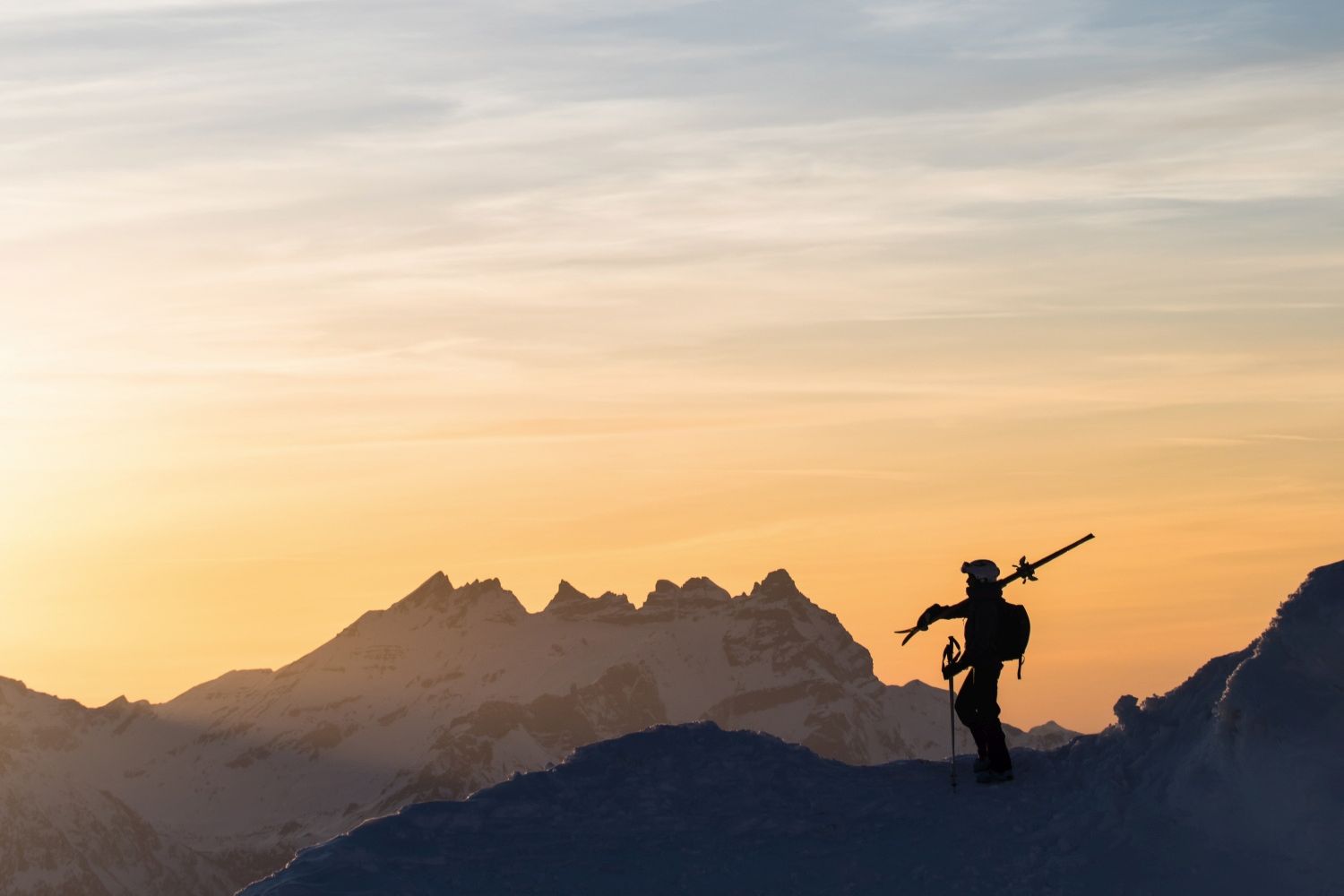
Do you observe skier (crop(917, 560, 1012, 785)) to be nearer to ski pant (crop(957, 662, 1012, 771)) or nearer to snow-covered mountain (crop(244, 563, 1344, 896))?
ski pant (crop(957, 662, 1012, 771))

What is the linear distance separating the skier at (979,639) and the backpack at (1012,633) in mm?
62

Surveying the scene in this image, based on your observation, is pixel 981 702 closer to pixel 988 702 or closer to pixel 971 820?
pixel 988 702

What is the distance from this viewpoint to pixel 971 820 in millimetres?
30344

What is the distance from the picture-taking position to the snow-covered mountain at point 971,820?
1119 inches

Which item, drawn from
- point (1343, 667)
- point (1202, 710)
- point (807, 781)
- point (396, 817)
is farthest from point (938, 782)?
point (396, 817)

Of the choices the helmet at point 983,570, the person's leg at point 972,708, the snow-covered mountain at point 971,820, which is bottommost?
the snow-covered mountain at point 971,820

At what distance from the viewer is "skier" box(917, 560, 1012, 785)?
32.5 meters

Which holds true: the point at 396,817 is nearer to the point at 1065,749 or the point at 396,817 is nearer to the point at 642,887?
the point at 642,887

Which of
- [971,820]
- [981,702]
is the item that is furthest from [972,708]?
[971,820]

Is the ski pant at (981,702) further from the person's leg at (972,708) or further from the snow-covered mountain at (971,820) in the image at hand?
the snow-covered mountain at (971,820)

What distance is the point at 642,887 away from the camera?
1135 inches

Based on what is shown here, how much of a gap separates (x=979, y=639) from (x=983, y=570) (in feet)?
3.50

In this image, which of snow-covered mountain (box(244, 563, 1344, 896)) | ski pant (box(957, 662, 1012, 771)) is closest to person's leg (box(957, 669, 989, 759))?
ski pant (box(957, 662, 1012, 771))

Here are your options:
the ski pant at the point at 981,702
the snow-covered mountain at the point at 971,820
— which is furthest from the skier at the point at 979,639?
the snow-covered mountain at the point at 971,820
